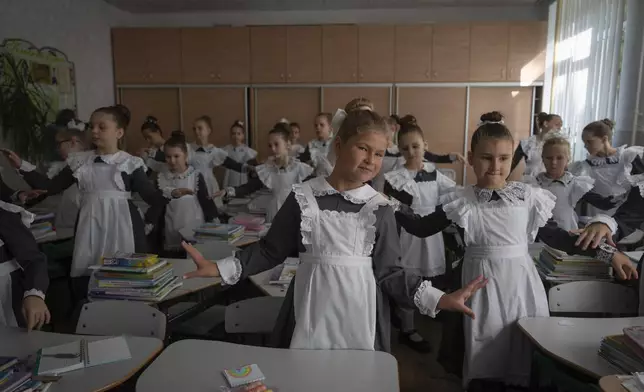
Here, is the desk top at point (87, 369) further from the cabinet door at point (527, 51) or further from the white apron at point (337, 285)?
the cabinet door at point (527, 51)

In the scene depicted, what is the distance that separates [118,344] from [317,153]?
3.43 m

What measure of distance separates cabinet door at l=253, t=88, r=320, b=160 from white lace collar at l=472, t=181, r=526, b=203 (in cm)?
495

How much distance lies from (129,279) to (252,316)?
0.64 metres

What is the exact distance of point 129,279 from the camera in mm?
2236

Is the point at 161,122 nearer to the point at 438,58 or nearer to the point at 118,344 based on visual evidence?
the point at 438,58

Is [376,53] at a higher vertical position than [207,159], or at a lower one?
higher

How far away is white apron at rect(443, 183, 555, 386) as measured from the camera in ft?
6.38

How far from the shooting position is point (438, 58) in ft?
21.4

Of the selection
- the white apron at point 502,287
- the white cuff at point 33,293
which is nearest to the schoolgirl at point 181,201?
the white cuff at point 33,293

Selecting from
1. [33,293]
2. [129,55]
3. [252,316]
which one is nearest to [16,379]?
[33,293]

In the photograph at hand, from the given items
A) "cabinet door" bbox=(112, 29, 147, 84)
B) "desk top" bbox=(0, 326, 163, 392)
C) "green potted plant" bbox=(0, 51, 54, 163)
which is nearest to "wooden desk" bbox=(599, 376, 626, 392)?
"desk top" bbox=(0, 326, 163, 392)

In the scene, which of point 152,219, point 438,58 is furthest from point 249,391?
point 438,58

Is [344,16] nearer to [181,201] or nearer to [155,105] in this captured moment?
→ [155,105]

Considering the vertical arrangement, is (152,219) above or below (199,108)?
below
